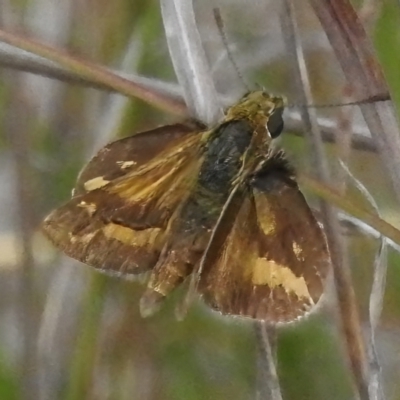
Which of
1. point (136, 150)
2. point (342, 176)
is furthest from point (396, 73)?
point (136, 150)

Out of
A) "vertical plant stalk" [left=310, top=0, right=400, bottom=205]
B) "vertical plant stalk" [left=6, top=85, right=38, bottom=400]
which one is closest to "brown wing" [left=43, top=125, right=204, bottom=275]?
"vertical plant stalk" [left=310, top=0, right=400, bottom=205]

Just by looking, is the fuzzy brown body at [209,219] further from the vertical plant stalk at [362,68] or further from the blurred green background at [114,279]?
the blurred green background at [114,279]

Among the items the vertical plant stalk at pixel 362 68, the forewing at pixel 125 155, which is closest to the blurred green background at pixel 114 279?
the forewing at pixel 125 155

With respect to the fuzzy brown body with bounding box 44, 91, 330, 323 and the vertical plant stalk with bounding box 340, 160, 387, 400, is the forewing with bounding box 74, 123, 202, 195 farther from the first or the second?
the vertical plant stalk with bounding box 340, 160, 387, 400

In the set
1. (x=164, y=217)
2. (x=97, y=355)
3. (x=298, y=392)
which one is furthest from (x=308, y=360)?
(x=164, y=217)

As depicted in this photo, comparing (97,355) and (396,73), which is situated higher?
(396,73)

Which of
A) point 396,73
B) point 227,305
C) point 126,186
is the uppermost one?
point 396,73

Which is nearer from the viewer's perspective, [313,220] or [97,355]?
[313,220]

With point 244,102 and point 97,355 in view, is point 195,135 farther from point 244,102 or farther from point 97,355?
point 97,355
